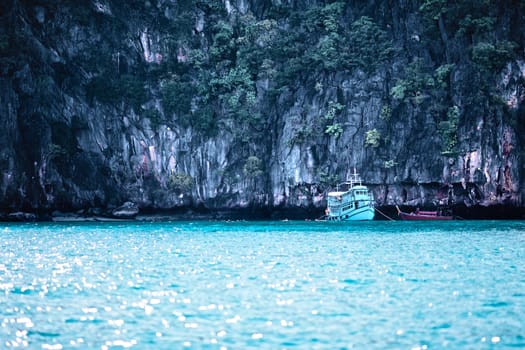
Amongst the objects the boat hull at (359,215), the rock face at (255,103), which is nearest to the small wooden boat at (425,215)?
the rock face at (255,103)

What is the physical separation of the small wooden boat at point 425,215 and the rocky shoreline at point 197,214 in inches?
47.4

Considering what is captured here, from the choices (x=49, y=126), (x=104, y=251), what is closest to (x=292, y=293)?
(x=104, y=251)

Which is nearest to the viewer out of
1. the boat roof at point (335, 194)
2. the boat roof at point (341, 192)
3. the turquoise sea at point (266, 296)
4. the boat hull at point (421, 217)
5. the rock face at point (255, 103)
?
the turquoise sea at point (266, 296)

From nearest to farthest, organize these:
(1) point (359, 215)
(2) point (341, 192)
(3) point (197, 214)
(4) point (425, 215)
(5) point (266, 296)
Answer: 1. (5) point (266, 296)
2. (4) point (425, 215)
3. (1) point (359, 215)
4. (2) point (341, 192)
5. (3) point (197, 214)

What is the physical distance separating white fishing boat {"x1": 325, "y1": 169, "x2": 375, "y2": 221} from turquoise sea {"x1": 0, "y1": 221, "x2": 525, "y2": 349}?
30976 millimetres

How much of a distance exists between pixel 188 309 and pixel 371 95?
57822 mm

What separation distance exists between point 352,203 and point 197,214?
1590 cm

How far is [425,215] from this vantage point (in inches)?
2810

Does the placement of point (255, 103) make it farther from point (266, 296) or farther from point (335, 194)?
point (266, 296)

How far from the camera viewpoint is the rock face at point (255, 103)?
72375 mm

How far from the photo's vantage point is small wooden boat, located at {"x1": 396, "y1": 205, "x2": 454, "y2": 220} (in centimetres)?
7081

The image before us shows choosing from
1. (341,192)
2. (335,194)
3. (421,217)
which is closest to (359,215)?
(341,192)

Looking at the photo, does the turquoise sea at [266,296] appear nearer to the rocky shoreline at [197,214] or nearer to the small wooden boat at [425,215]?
the small wooden boat at [425,215]

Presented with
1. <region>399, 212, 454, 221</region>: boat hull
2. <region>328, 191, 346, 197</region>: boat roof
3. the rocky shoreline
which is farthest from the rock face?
<region>328, 191, 346, 197</region>: boat roof
